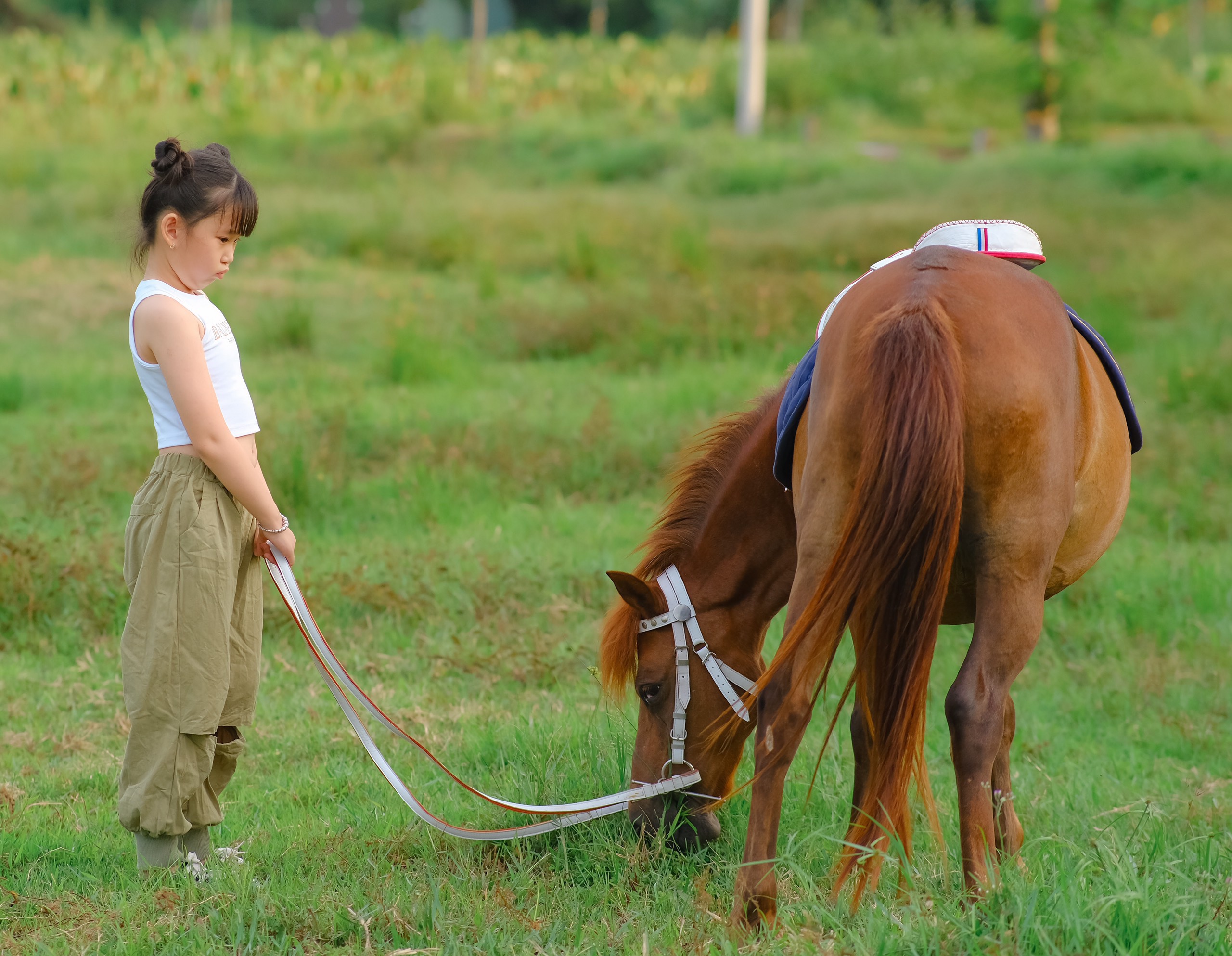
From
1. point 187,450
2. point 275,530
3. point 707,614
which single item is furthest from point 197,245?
point 707,614

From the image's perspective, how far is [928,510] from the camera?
2.13m

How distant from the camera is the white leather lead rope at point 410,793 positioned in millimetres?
2654

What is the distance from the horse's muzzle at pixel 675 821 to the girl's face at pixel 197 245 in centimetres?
156

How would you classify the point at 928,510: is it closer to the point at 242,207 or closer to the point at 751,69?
the point at 242,207

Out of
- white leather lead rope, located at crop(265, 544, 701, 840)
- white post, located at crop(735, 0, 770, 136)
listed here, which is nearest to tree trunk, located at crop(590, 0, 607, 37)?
white post, located at crop(735, 0, 770, 136)

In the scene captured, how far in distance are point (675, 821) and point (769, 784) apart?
0.57 meters

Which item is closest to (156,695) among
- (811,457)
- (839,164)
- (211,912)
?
(211,912)

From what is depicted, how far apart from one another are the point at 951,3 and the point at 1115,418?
132 ft

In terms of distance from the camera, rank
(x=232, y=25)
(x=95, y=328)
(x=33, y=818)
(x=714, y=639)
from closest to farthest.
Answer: (x=714, y=639), (x=33, y=818), (x=95, y=328), (x=232, y=25)

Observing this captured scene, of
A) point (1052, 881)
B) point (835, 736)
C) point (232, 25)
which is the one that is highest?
point (232, 25)

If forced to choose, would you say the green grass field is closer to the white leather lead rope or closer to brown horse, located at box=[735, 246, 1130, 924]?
the white leather lead rope

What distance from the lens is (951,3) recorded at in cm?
3838

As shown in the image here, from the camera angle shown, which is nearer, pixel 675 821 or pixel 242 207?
pixel 242 207

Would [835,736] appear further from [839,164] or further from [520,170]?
[520,170]
